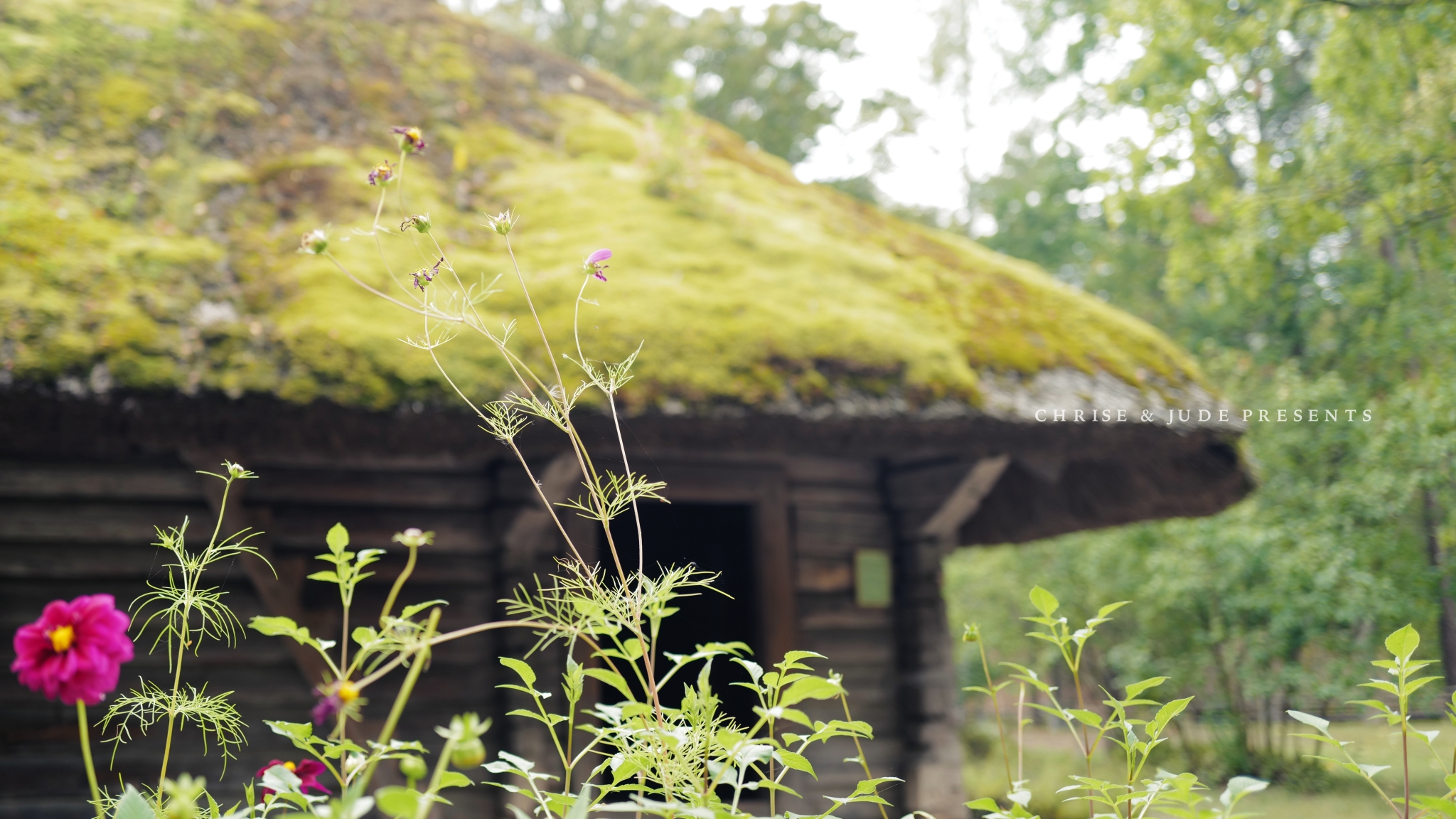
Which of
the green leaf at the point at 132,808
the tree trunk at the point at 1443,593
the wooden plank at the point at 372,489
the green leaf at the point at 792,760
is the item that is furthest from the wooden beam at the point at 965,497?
the green leaf at the point at 132,808

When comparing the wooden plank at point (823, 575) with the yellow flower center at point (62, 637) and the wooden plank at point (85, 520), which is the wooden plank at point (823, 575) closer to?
the wooden plank at point (85, 520)

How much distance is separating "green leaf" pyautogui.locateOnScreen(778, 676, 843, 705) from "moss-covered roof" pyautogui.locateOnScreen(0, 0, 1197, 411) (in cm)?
191

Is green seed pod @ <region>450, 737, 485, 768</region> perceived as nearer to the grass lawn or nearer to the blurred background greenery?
the grass lawn

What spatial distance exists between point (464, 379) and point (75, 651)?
228 cm

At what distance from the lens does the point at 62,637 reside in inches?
24.0

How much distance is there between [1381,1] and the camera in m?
3.25

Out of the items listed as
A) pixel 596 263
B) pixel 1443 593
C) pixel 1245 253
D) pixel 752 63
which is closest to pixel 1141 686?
pixel 596 263

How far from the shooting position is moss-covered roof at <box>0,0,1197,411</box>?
2.75 metres

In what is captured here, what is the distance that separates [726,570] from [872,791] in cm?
311

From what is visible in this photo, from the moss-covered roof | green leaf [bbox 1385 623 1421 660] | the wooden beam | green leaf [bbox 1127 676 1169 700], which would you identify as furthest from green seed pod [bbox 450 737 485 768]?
the wooden beam

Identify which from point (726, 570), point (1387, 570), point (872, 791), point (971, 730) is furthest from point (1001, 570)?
point (872, 791)

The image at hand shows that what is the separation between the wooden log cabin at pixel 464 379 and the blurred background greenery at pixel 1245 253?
83 centimetres

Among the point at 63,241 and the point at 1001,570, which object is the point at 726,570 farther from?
the point at 1001,570

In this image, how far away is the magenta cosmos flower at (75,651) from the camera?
604 millimetres
